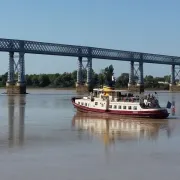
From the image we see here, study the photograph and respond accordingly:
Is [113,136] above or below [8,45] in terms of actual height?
below

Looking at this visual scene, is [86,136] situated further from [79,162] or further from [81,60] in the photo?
[81,60]

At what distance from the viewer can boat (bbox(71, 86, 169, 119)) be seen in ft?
150

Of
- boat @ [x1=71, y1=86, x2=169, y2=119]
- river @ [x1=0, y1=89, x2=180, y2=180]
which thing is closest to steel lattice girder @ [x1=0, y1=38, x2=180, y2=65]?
boat @ [x1=71, y1=86, x2=169, y2=119]

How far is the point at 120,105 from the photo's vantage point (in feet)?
160

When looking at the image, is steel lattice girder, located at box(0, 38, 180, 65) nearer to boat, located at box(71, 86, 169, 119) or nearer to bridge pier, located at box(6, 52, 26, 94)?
bridge pier, located at box(6, 52, 26, 94)

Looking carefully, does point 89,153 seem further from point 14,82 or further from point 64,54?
point 64,54

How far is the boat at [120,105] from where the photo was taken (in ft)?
150

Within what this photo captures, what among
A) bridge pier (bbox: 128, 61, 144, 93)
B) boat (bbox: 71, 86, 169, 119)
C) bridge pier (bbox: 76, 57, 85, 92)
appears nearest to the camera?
boat (bbox: 71, 86, 169, 119)

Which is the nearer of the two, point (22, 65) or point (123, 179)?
point (123, 179)

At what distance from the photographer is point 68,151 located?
78.3ft

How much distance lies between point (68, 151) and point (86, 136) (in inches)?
257

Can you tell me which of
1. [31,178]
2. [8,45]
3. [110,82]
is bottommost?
[31,178]

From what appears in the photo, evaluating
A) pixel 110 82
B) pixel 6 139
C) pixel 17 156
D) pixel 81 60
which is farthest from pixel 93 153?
pixel 81 60

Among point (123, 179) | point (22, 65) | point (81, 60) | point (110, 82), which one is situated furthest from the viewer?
point (81, 60)
